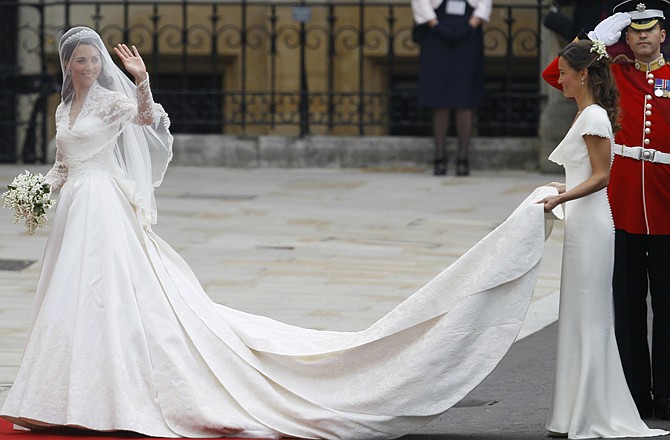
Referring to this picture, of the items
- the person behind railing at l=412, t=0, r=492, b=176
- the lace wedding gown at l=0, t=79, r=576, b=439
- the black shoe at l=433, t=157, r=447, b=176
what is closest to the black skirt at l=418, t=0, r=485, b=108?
the person behind railing at l=412, t=0, r=492, b=176

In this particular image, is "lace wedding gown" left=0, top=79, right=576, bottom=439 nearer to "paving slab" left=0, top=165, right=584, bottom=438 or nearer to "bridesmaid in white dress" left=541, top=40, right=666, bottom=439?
"bridesmaid in white dress" left=541, top=40, right=666, bottom=439

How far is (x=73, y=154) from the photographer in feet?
22.3

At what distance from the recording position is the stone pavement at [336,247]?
7.96 meters

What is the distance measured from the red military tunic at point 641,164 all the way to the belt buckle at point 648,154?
0.02m

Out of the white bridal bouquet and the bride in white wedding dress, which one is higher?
the white bridal bouquet

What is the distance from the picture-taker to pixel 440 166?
610 inches

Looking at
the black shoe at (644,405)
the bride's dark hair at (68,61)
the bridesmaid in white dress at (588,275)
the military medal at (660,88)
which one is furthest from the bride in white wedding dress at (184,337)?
the black shoe at (644,405)

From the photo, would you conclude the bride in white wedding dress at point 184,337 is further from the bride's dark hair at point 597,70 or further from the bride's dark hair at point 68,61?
the bride's dark hair at point 597,70

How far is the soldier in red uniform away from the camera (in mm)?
6734

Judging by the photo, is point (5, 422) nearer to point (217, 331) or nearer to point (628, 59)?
point (217, 331)

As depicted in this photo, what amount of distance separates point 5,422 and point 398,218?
661 centimetres

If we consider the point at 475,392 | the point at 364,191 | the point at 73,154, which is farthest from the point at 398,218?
the point at 73,154

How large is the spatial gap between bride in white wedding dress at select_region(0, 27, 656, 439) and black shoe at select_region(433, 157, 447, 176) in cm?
876

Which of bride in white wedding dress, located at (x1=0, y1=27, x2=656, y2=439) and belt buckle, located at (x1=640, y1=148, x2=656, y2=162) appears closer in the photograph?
bride in white wedding dress, located at (x1=0, y1=27, x2=656, y2=439)
